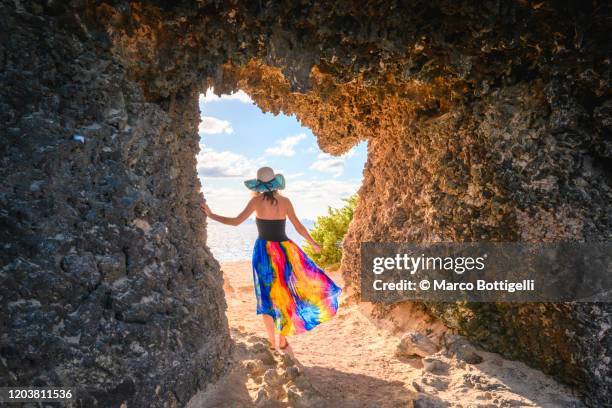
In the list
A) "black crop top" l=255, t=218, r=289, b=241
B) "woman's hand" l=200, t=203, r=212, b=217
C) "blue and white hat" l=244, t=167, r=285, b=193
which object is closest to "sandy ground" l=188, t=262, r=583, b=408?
"black crop top" l=255, t=218, r=289, b=241

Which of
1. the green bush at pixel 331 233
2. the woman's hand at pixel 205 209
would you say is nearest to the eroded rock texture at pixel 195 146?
the woman's hand at pixel 205 209

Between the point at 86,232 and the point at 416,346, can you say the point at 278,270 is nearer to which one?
the point at 416,346

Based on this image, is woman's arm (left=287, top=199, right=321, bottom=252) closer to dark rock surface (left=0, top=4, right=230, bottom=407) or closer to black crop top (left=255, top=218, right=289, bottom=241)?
black crop top (left=255, top=218, right=289, bottom=241)

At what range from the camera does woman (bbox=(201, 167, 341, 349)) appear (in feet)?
14.3

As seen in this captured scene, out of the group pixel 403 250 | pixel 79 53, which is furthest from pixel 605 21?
pixel 79 53

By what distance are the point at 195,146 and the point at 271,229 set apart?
1.26 metres

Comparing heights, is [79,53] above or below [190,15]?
below

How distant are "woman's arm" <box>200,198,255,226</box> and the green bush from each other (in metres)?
4.97

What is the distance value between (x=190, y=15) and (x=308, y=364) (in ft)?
11.9

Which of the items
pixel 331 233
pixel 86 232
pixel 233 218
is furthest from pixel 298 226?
pixel 331 233

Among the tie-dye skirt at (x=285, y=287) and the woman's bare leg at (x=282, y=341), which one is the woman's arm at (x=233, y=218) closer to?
the tie-dye skirt at (x=285, y=287)

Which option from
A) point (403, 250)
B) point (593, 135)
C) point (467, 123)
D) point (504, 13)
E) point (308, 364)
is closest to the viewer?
point (504, 13)

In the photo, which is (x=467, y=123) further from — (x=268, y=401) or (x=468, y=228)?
(x=268, y=401)

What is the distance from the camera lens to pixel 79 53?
9.52ft
